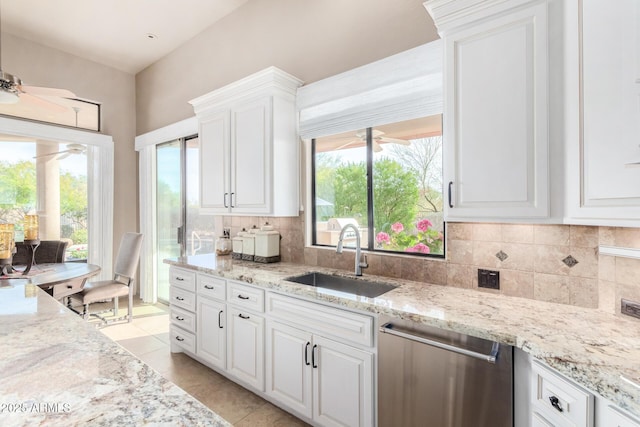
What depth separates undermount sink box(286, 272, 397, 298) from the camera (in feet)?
7.06

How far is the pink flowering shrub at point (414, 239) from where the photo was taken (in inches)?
86.4

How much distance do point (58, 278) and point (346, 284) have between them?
2.37 metres

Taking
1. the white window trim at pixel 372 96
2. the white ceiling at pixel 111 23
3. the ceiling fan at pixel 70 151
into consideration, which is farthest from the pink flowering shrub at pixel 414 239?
the ceiling fan at pixel 70 151

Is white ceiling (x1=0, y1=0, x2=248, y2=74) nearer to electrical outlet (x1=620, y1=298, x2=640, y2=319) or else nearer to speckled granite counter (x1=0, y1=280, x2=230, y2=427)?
speckled granite counter (x1=0, y1=280, x2=230, y2=427)

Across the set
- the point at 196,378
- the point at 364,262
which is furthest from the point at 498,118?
the point at 196,378

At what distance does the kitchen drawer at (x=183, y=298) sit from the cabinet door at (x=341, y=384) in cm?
138

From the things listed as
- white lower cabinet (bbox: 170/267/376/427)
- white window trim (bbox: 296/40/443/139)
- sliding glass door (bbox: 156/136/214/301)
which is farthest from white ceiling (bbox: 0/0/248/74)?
white lower cabinet (bbox: 170/267/376/427)

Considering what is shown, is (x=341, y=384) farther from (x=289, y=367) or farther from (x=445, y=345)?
(x=445, y=345)

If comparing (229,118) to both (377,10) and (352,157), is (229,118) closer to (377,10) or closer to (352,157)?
(352,157)

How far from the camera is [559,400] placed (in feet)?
3.62

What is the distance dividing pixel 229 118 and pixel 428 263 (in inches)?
84.3

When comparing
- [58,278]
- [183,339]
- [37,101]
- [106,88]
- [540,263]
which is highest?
[106,88]

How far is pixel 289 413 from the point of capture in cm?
219

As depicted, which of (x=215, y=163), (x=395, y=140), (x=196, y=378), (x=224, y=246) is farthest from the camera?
(x=224, y=246)
